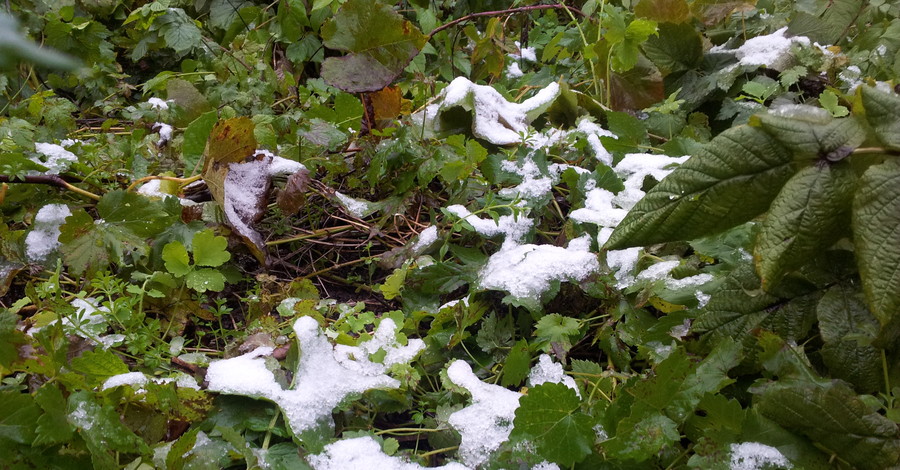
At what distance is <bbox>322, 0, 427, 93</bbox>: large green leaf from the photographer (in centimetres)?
185

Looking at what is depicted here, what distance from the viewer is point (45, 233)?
156 centimetres

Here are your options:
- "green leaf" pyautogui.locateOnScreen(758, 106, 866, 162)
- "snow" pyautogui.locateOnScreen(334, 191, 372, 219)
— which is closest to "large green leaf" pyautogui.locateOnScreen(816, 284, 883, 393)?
"green leaf" pyautogui.locateOnScreen(758, 106, 866, 162)

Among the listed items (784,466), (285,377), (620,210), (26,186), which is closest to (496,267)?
(620,210)

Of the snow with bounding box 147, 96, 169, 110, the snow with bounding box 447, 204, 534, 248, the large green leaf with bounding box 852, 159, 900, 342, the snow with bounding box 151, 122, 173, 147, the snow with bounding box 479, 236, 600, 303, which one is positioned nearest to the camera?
the large green leaf with bounding box 852, 159, 900, 342

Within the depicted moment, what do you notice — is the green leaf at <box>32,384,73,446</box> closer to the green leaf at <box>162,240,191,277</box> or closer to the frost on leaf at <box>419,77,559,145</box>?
the green leaf at <box>162,240,191,277</box>

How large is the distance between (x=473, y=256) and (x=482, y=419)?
1.58 ft

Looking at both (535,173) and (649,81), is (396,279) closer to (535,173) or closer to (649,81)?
(535,173)

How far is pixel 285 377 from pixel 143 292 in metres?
0.42

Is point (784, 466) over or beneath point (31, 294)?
over

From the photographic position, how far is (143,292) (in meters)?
1.34

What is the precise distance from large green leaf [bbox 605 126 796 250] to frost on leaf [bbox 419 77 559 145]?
78 centimetres

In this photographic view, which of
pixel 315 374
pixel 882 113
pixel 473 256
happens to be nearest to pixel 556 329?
pixel 473 256

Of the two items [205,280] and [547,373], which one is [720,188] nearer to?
[547,373]

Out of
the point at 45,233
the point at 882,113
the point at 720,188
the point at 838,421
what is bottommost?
the point at 45,233
